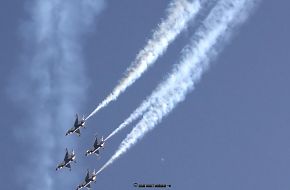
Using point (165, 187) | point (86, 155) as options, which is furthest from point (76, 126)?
point (165, 187)

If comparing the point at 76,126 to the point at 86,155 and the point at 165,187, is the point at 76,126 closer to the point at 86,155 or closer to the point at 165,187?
the point at 86,155

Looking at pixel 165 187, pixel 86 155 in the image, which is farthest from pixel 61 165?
pixel 165 187

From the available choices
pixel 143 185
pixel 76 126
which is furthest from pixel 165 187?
pixel 76 126

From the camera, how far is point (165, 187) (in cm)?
17638

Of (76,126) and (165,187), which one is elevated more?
(76,126)

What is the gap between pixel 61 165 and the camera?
604 feet

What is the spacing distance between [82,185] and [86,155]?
4253 mm

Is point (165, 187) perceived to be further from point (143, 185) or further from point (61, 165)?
point (61, 165)

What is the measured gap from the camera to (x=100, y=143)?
180 m

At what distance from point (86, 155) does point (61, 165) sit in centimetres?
473

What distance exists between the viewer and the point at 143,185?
177750 mm

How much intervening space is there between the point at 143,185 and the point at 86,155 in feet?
31.4

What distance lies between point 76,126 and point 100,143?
434cm

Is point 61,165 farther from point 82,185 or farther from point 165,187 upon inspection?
point 165,187
